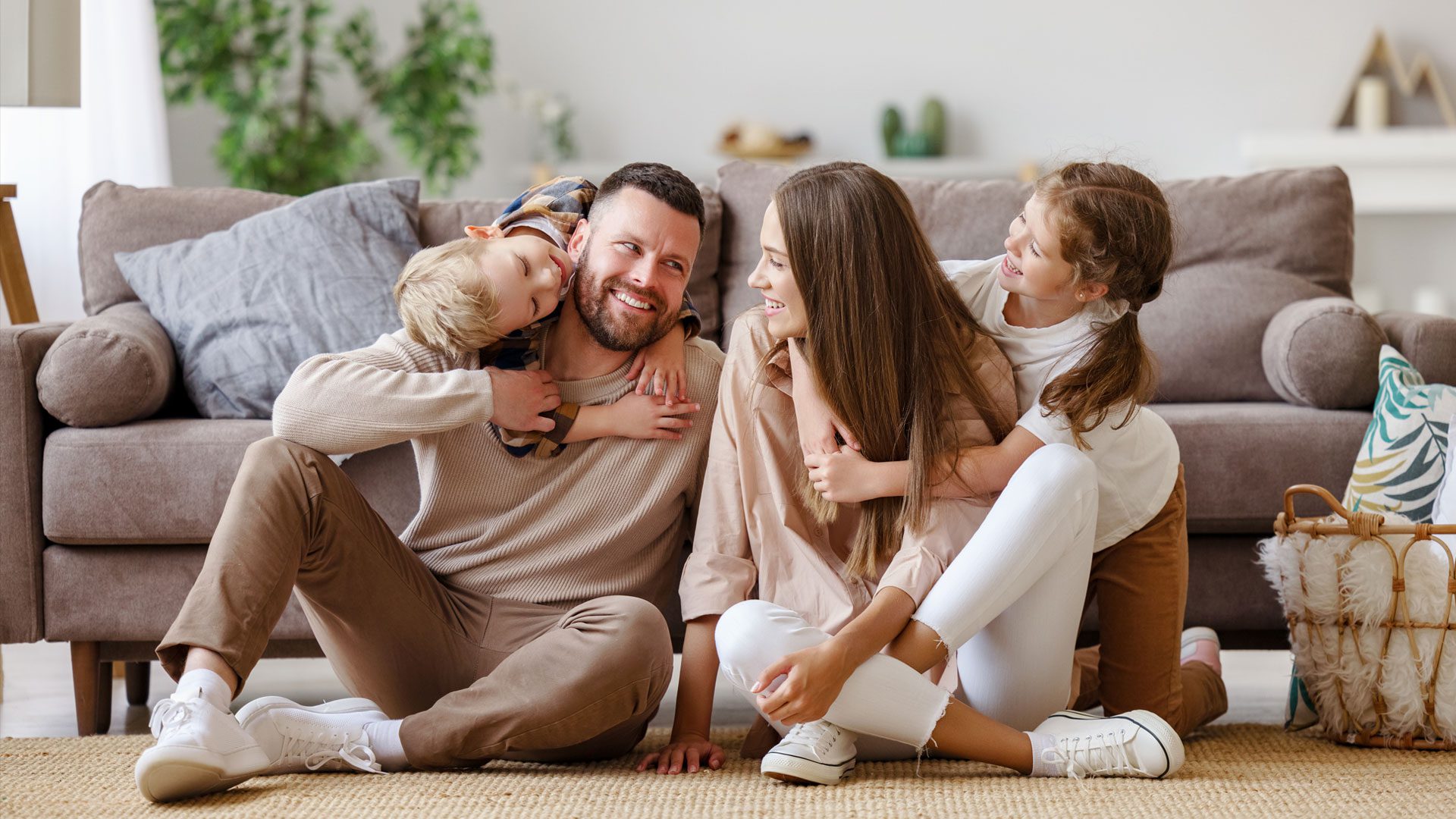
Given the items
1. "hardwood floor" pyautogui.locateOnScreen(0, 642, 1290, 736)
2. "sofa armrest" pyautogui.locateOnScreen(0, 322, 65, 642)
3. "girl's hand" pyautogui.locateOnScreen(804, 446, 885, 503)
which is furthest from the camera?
"hardwood floor" pyautogui.locateOnScreen(0, 642, 1290, 736)

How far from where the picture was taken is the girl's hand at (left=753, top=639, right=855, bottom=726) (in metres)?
1.33

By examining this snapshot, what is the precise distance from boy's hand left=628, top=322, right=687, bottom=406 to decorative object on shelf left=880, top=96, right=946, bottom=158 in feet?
12.3

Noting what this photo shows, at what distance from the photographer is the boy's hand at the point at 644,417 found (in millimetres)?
1611

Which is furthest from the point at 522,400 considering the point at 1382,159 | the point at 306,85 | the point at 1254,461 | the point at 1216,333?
the point at 1382,159

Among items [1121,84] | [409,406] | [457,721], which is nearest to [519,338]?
[409,406]

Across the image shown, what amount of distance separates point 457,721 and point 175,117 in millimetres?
4482

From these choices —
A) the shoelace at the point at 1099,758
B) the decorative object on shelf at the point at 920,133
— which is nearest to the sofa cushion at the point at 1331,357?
the shoelace at the point at 1099,758

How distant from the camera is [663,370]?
5.39ft

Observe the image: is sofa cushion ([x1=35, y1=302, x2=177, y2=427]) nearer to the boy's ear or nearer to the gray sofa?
the gray sofa

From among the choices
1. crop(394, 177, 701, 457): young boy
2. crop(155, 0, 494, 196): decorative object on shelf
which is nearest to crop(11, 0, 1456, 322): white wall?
crop(155, 0, 494, 196): decorative object on shelf

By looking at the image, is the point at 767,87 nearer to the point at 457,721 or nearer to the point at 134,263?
the point at 134,263

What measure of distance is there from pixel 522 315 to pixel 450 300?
0.09 m

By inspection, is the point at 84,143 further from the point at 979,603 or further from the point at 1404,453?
the point at 1404,453

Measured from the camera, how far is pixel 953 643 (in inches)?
56.1
